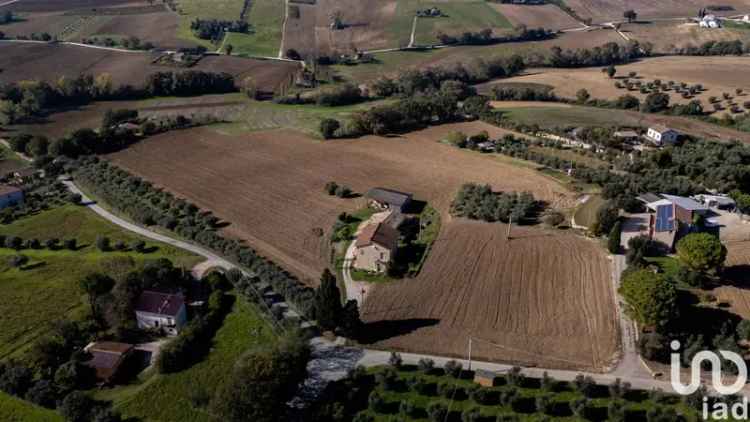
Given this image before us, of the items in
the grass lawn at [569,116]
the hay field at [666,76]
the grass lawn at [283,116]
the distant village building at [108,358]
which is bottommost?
the distant village building at [108,358]

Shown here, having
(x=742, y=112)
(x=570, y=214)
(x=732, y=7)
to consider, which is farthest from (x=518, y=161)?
(x=732, y=7)

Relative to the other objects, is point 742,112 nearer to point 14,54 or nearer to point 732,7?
point 732,7

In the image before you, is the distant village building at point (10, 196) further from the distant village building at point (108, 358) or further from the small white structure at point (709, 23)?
the small white structure at point (709, 23)

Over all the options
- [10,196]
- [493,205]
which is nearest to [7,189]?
[10,196]

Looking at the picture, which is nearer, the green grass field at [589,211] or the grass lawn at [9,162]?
the green grass field at [589,211]

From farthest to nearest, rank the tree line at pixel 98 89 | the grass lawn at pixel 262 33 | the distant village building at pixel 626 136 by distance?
the grass lawn at pixel 262 33, the tree line at pixel 98 89, the distant village building at pixel 626 136

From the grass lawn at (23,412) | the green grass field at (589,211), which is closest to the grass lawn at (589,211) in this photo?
the green grass field at (589,211)
